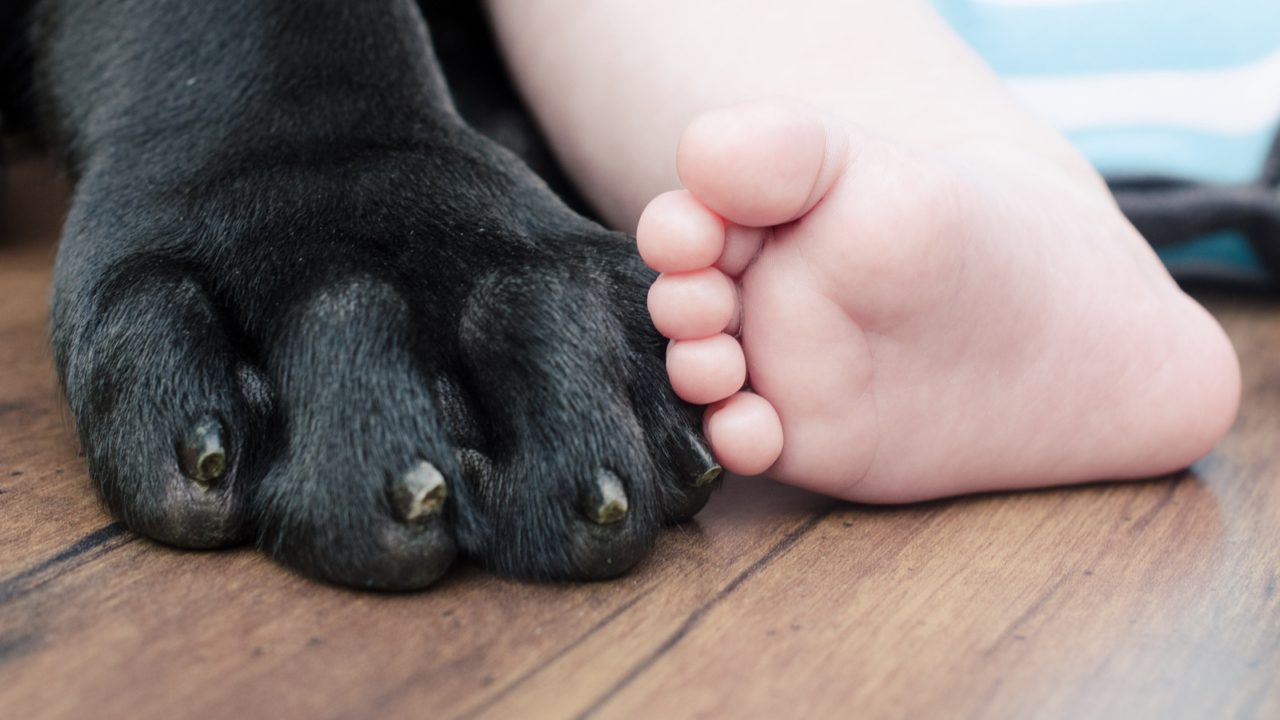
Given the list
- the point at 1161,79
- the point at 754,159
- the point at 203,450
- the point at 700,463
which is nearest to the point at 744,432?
the point at 700,463

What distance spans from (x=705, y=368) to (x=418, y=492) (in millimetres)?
144

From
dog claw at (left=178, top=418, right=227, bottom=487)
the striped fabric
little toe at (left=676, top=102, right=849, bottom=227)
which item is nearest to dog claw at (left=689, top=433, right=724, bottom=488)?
little toe at (left=676, top=102, right=849, bottom=227)

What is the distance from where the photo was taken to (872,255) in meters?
0.56

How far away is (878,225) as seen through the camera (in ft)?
1.83

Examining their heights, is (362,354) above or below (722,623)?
above

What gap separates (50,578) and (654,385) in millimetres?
291

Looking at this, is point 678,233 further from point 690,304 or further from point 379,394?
point 379,394

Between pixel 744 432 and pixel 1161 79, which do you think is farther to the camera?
pixel 1161 79

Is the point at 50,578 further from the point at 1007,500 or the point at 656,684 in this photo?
the point at 1007,500

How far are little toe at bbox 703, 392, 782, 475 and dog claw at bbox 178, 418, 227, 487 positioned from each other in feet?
0.73

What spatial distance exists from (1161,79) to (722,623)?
2.54 ft

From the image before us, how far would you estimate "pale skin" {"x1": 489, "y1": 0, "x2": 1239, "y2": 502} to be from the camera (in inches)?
21.9

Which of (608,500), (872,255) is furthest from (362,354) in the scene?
(872,255)

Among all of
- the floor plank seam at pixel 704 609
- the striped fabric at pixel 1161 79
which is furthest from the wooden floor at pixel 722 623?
the striped fabric at pixel 1161 79
